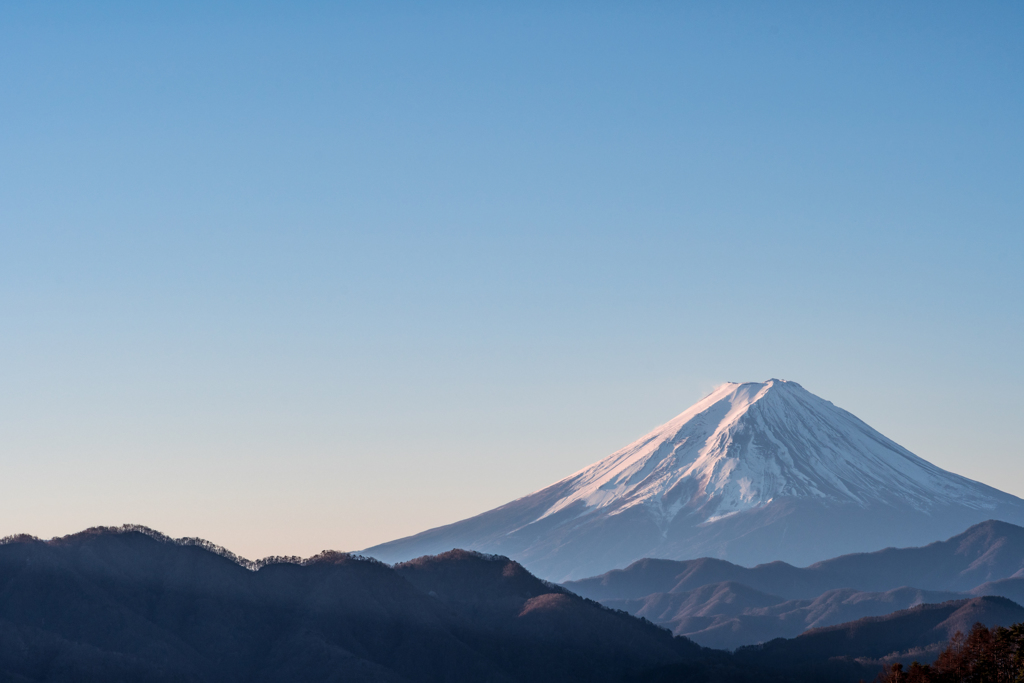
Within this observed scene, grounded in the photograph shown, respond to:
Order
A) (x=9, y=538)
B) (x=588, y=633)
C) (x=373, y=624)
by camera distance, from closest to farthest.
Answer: (x=9, y=538) → (x=373, y=624) → (x=588, y=633)

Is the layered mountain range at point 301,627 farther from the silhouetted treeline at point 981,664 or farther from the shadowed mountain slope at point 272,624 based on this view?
the silhouetted treeline at point 981,664

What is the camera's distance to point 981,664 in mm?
98625

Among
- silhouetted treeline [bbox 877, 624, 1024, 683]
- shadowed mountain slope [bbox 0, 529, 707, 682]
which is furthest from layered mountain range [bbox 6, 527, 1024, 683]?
silhouetted treeline [bbox 877, 624, 1024, 683]

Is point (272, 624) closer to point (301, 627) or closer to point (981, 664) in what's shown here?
point (301, 627)

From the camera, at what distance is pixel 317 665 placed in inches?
5566

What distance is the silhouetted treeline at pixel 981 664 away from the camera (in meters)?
95.2

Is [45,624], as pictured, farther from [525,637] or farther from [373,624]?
[525,637]

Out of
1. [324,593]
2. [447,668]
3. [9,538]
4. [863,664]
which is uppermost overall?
[9,538]

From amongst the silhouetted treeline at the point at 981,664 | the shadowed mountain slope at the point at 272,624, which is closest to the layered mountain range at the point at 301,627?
the shadowed mountain slope at the point at 272,624

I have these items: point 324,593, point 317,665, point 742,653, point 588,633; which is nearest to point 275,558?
point 324,593

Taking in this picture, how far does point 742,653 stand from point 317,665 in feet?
252

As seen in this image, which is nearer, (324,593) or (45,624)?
(45,624)

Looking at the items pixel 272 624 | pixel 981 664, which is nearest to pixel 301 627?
A: pixel 272 624

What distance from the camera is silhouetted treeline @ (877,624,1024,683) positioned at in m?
95.2
